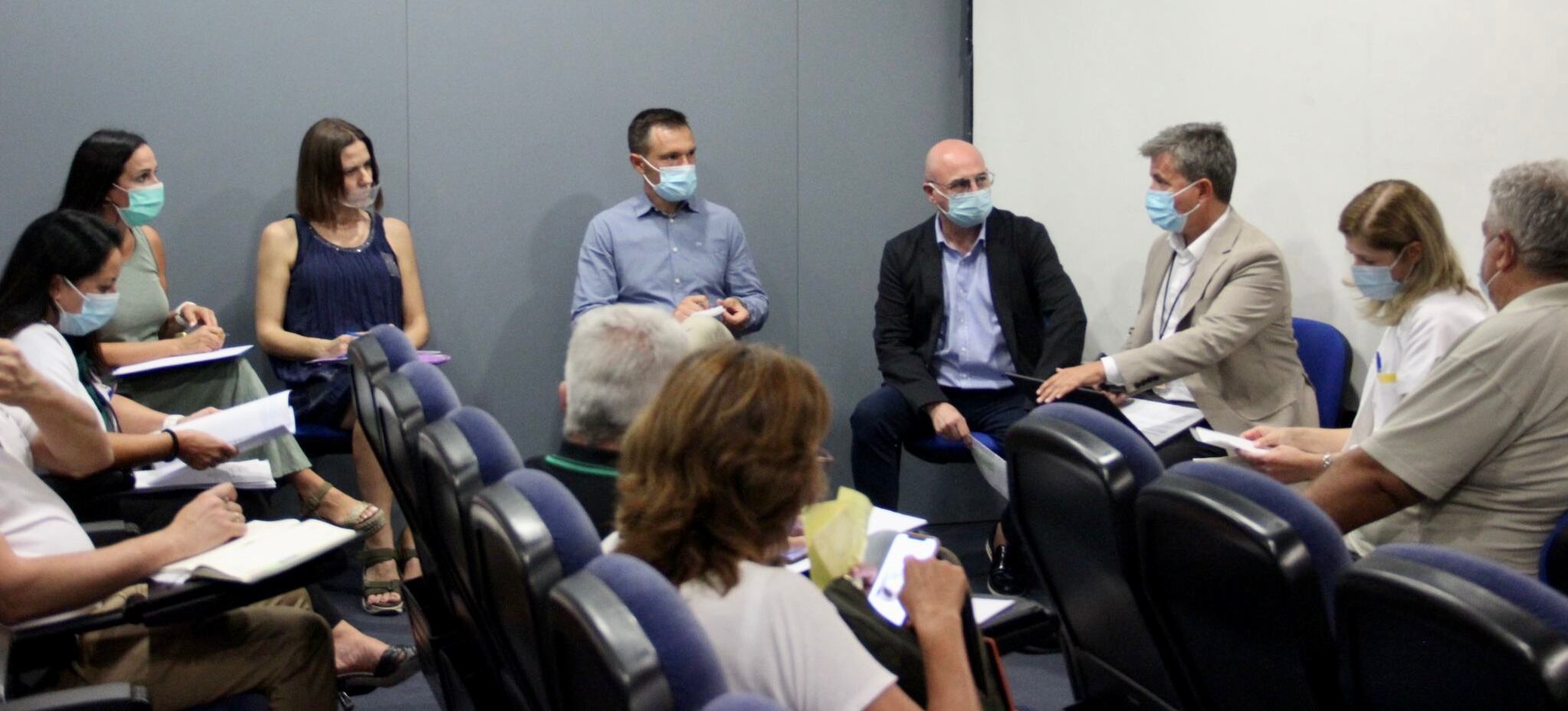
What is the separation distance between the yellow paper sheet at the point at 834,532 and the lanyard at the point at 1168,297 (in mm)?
2506

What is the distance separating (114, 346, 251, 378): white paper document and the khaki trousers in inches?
47.6

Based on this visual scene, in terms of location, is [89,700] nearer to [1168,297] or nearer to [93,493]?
[93,493]

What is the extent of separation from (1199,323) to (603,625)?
2.90 m

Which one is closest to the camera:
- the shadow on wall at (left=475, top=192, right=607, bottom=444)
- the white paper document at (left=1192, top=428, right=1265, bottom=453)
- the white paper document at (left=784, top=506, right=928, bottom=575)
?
the white paper document at (left=784, top=506, right=928, bottom=575)

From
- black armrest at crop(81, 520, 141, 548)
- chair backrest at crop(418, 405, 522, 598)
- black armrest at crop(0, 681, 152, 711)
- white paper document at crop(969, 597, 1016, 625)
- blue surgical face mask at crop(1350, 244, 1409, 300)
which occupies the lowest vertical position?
black armrest at crop(0, 681, 152, 711)

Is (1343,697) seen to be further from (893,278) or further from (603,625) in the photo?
(893,278)

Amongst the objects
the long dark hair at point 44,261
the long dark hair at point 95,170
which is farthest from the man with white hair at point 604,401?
the long dark hair at point 95,170

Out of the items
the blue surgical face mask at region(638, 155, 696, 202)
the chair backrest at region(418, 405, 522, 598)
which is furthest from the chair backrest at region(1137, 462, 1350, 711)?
the blue surgical face mask at region(638, 155, 696, 202)

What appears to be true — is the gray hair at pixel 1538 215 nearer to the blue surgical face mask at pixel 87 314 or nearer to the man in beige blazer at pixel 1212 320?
the man in beige blazer at pixel 1212 320

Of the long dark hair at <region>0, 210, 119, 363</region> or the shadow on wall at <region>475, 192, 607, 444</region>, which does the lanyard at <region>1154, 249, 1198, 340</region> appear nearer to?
the shadow on wall at <region>475, 192, 607, 444</region>

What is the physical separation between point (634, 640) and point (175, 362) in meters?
2.71

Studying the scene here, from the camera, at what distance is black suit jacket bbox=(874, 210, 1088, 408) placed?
4.32 m

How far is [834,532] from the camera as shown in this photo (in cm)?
162

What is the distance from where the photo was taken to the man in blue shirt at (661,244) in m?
4.51
